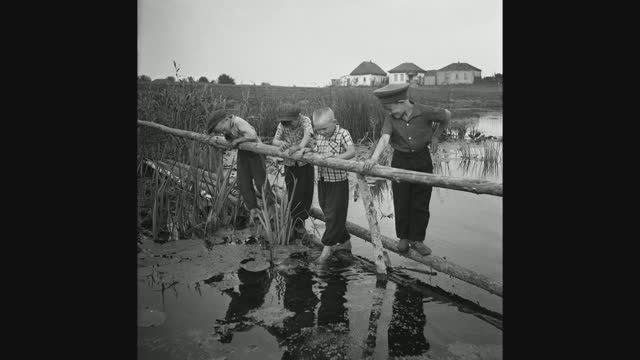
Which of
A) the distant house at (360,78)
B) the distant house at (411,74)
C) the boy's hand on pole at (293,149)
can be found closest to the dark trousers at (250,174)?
the boy's hand on pole at (293,149)

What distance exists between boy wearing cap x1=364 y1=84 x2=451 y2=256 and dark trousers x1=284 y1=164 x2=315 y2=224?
122 centimetres

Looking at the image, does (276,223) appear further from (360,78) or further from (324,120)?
(360,78)

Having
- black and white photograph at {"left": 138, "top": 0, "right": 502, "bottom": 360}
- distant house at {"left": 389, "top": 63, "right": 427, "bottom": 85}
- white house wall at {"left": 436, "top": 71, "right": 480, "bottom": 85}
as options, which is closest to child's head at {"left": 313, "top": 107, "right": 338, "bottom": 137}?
black and white photograph at {"left": 138, "top": 0, "right": 502, "bottom": 360}

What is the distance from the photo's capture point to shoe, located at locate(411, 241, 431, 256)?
143 inches

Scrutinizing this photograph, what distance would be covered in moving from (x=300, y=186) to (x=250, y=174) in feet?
2.01

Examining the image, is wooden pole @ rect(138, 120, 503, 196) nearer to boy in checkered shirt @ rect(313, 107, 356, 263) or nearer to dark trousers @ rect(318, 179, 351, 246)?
boy in checkered shirt @ rect(313, 107, 356, 263)

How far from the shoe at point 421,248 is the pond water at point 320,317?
32 centimetres

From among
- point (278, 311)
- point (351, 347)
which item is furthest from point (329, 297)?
point (351, 347)

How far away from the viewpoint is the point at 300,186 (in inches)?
182

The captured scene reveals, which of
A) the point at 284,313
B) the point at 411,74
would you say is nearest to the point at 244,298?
the point at 284,313

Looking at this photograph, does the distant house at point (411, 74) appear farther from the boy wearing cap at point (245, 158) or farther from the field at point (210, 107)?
the boy wearing cap at point (245, 158)

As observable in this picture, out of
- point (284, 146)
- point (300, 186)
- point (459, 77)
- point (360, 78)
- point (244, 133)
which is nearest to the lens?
point (284, 146)
